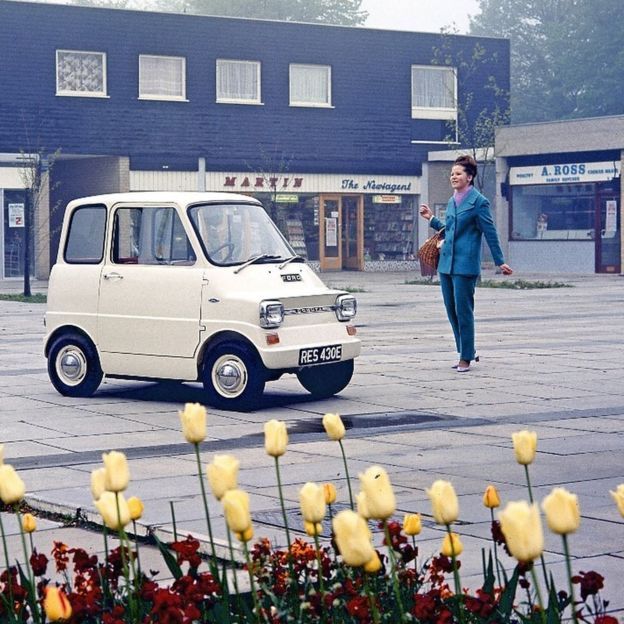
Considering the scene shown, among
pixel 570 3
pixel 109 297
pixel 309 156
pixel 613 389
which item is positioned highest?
pixel 570 3

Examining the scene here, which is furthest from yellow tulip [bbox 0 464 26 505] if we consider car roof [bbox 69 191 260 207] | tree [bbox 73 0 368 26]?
tree [bbox 73 0 368 26]

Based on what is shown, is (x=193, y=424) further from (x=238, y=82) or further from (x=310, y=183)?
(x=310, y=183)

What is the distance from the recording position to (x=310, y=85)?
47625 millimetres

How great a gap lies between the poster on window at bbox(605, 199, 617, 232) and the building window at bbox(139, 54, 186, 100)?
1317 cm

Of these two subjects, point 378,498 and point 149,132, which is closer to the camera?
point 378,498

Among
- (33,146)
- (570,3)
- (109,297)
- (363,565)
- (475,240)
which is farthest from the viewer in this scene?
(570,3)

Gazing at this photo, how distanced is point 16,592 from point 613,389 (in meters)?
9.13

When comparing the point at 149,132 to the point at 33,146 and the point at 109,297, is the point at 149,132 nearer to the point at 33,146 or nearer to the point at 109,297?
the point at 33,146

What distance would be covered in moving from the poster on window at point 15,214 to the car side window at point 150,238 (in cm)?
2964

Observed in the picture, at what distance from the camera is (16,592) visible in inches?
155

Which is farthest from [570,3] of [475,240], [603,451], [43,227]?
[603,451]

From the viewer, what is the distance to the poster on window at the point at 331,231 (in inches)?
1891

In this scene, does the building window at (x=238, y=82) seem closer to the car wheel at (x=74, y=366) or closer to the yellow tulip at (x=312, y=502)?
the car wheel at (x=74, y=366)

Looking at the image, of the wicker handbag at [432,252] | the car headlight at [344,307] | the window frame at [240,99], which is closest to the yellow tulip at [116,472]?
the car headlight at [344,307]
